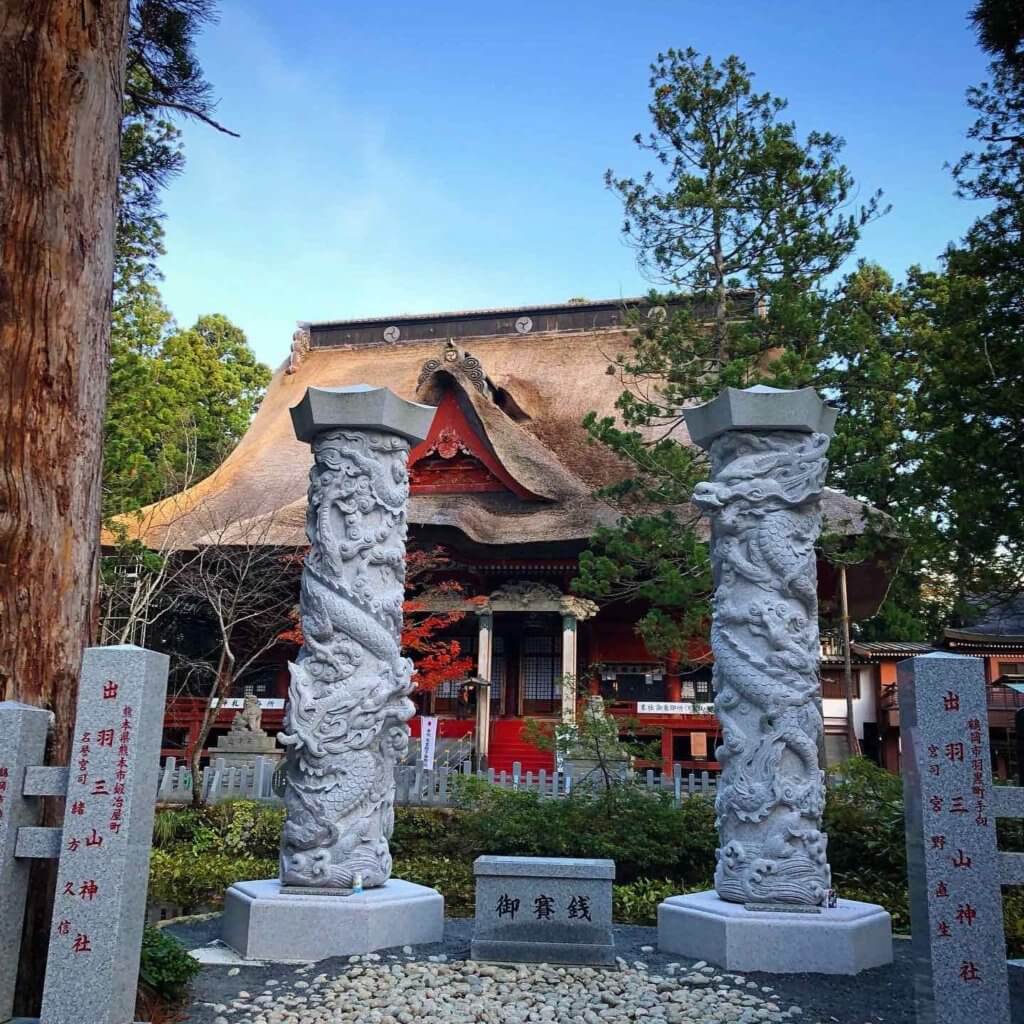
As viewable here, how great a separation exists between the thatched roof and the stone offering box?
7.90 m

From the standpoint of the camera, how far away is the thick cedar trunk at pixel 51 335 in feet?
13.9

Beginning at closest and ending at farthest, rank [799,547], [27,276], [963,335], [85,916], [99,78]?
[85,916], [27,276], [99,78], [799,547], [963,335]

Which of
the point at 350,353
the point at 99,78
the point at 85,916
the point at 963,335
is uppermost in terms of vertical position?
the point at 350,353

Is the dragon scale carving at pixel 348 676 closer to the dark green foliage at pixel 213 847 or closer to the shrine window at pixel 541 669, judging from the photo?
the dark green foliage at pixel 213 847

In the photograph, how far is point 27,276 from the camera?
445 cm

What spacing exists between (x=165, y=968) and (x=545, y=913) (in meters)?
2.09

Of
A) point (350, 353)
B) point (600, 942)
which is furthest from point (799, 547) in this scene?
point (350, 353)

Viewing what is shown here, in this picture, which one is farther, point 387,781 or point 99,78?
point 387,781

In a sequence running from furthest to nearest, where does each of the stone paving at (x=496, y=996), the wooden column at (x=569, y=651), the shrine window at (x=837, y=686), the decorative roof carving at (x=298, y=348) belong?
1. the decorative roof carving at (x=298, y=348)
2. the shrine window at (x=837, y=686)
3. the wooden column at (x=569, y=651)
4. the stone paving at (x=496, y=996)

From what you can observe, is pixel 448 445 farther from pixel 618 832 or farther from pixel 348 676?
pixel 348 676

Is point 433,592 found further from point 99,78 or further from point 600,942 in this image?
point 99,78

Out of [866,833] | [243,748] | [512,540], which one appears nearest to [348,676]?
[866,833]

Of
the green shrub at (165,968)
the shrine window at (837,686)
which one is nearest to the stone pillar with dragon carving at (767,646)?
the green shrub at (165,968)

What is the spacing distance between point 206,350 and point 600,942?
81.1 feet
